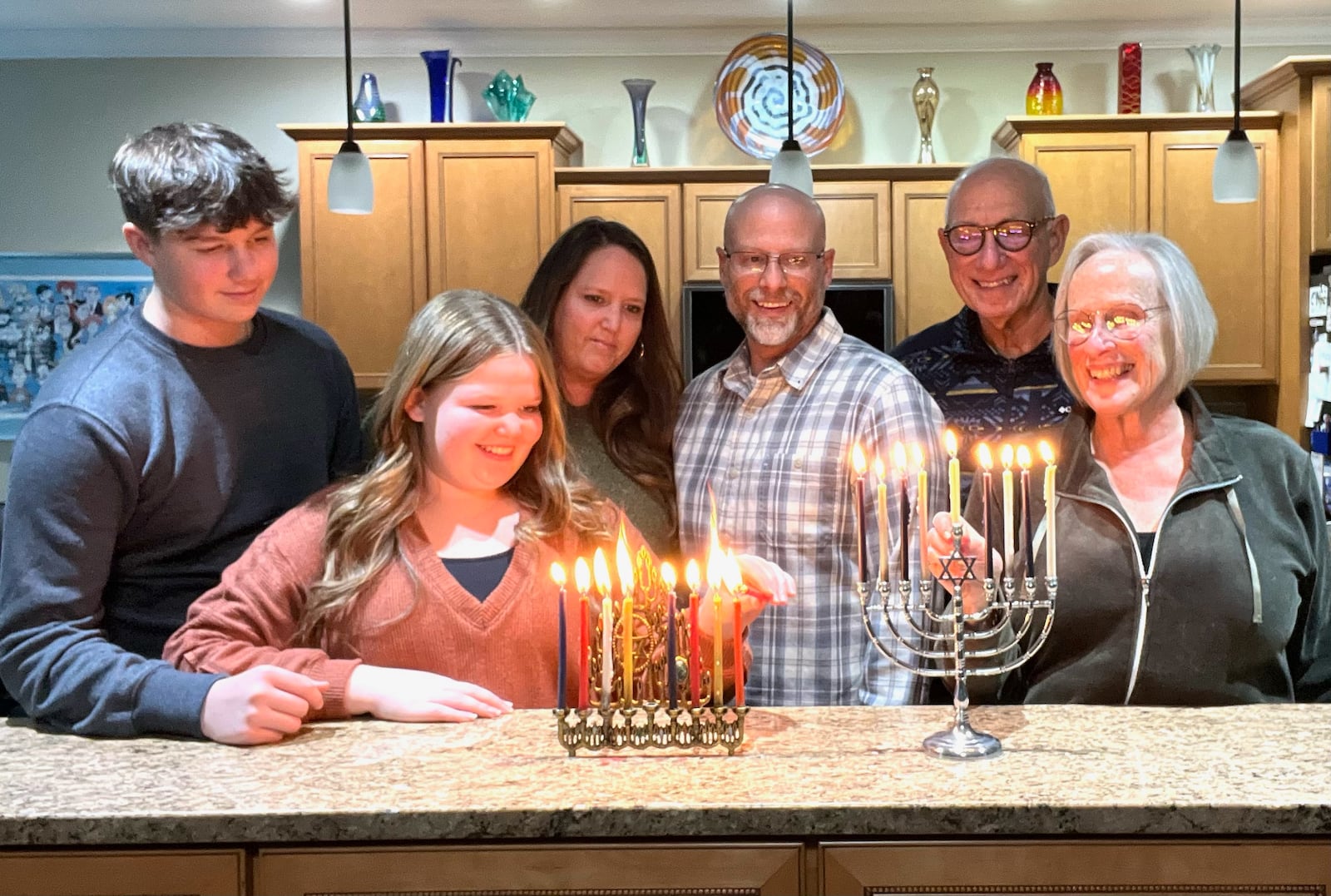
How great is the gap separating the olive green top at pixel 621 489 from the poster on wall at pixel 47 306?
3.58m

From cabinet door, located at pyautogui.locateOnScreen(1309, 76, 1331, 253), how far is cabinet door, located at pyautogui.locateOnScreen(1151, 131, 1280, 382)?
0.55ft

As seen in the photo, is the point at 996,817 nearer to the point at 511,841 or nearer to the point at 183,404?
the point at 511,841

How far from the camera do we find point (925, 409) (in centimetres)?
239

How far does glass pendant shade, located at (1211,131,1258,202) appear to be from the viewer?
357cm

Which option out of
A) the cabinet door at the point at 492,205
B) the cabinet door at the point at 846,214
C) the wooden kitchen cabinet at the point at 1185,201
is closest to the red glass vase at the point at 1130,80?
the wooden kitchen cabinet at the point at 1185,201

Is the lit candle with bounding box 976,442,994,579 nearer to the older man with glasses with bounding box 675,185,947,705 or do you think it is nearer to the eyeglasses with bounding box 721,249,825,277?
the older man with glasses with bounding box 675,185,947,705

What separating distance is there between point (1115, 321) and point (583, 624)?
0.99 m

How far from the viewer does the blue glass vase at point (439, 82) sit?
16.5ft

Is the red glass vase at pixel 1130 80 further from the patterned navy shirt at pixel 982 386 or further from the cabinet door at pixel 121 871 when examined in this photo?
the cabinet door at pixel 121 871

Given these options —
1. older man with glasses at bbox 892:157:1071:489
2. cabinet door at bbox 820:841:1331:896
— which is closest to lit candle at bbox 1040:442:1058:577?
cabinet door at bbox 820:841:1331:896

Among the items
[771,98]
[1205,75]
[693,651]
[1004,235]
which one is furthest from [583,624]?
[1205,75]

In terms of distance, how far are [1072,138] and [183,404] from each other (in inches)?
156

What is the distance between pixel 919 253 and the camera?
5094 mm

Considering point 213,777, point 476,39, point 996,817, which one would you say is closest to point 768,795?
point 996,817
